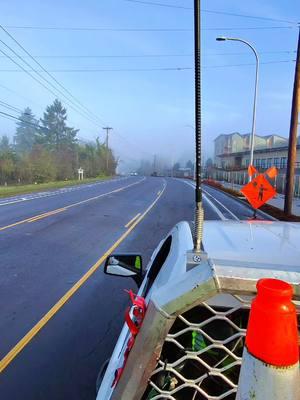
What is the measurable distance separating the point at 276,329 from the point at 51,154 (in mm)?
64506

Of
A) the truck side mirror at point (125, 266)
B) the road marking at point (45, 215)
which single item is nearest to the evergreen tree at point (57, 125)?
the road marking at point (45, 215)

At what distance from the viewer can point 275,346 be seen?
97 cm

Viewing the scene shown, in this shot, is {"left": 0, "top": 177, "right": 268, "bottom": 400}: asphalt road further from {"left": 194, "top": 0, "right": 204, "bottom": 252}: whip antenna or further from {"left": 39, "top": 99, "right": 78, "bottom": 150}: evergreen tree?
{"left": 39, "top": 99, "right": 78, "bottom": 150}: evergreen tree

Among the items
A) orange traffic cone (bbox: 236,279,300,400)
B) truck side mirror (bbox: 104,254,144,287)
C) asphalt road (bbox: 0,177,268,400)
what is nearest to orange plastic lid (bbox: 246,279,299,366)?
orange traffic cone (bbox: 236,279,300,400)

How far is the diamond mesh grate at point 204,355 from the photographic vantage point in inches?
58.5

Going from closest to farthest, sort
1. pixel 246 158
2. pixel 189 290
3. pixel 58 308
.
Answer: pixel 189 290 < pixel 58 308 < pixel 246 158

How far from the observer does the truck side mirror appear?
11.1 ft

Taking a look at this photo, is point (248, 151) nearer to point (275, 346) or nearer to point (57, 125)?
point (57, 125)

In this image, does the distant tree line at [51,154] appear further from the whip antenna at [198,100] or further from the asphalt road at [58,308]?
the whip antenna at [198,100]

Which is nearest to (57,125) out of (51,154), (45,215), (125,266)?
(51,154)

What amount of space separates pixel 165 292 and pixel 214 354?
449mm

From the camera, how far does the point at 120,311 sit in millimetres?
5477

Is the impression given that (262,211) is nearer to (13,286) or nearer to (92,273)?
(92,273)

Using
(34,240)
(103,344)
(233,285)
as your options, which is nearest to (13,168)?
(34,240)
